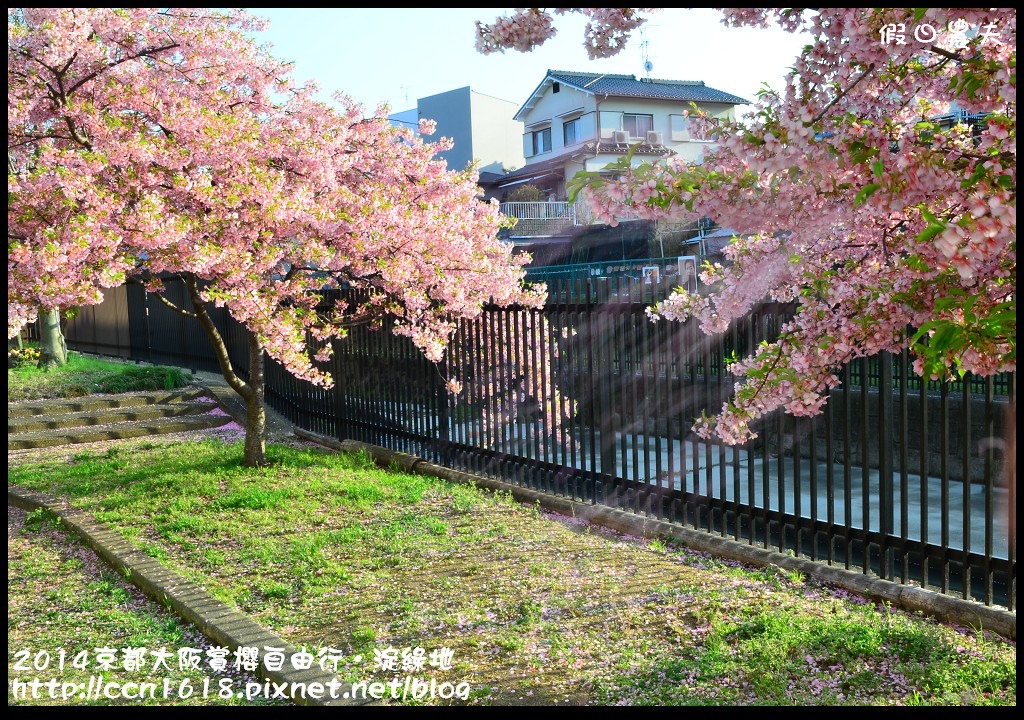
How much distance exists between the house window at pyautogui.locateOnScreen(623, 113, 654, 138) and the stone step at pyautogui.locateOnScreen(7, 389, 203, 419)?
93.7 ft

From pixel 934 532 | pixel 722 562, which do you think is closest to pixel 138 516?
pixel 722 562

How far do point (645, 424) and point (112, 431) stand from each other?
7.76 m

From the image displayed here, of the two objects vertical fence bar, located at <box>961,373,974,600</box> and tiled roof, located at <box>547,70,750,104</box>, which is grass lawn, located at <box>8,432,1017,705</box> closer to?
vertical fence bar, located at <box>961,373,974,600</box>

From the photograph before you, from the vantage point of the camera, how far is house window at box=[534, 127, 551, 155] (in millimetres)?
40875

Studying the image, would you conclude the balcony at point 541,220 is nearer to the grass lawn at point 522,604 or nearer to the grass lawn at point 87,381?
the grass lawn at point 87,381

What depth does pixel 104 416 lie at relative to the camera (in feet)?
39.8

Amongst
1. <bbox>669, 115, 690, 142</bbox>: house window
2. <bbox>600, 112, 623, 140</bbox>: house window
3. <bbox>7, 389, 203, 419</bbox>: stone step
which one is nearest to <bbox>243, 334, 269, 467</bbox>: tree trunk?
<bbox>7, 389, 203, 419</bbox>: stone step

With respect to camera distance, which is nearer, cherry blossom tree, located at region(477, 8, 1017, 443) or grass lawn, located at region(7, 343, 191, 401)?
cherry blossom tree, located at region(477, 8, 1017, 443)

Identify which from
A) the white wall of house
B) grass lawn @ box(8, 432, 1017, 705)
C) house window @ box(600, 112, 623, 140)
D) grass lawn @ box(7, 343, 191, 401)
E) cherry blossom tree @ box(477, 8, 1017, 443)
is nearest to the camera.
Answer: cherry blossom tree @ box(477, 8, 1017, 443)

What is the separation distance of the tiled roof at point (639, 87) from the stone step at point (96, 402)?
1105 inches

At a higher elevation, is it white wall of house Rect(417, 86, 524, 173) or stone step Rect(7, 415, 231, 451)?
white wall of house Rect(417, 86, 524, 173)

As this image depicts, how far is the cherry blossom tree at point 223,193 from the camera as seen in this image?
21.1 ft

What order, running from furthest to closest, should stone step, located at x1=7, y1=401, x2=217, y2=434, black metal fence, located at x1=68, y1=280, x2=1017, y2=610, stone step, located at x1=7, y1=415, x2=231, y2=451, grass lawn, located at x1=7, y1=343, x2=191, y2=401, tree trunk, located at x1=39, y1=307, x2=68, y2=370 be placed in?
tree trunk, located at x1=39, y1=307, x2=68, y2=370 → grass lawn, located at x1=7, y1=343, x2=191, y2=401 → stone step, located at x1=7, y1=401, x2=217, y2=434 → stone step, located at x1=7, y1=415, x2=231, y2=451 → black metal fence, located at x1=68, y1=280, x2=1017, y2=610

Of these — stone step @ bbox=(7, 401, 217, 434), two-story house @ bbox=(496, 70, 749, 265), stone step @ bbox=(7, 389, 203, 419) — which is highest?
two-story house @ bbox=(496, 70, 749, 265)
